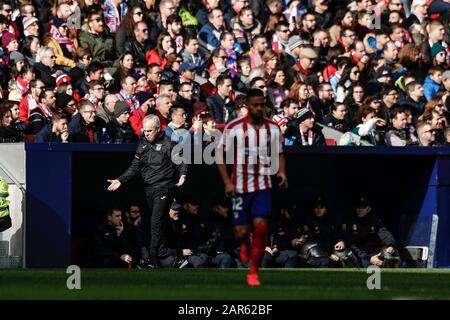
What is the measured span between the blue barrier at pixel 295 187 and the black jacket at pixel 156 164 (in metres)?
0.48

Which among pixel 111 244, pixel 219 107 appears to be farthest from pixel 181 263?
pixel 219 107

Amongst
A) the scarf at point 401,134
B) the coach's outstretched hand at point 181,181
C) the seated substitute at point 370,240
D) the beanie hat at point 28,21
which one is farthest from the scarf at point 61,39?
→ the seated substitute at point 370,240

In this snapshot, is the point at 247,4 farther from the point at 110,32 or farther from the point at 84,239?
the point at 84,239

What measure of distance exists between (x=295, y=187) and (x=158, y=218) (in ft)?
8.51

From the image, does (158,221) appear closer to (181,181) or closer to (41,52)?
(181,181)

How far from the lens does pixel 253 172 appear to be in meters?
16.6

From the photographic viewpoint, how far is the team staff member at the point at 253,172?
16.4 meters

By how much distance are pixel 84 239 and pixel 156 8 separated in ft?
21.5

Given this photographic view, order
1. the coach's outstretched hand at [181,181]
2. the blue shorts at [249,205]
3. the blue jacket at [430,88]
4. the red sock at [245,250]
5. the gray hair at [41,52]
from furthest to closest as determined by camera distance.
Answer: the blue jacket at [430,88]
the gray hair at [41,52]
the coach's outstretched hand at [181,181]
the red sock at [245,250]
the blue shorts at [249,205]

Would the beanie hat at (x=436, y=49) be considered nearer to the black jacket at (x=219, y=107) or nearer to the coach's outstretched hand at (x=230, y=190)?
the black jacket at (x=219, y=107)

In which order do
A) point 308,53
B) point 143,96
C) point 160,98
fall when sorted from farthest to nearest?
point 308,53, point 143,96, point 160,98

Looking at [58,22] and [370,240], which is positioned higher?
[58,22]

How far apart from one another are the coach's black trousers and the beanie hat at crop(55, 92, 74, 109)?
2.23 metres

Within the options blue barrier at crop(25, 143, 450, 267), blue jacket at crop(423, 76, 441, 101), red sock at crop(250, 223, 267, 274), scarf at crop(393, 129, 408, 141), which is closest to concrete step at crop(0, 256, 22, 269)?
blue barrier at crop(25, 143, 450, 267)
